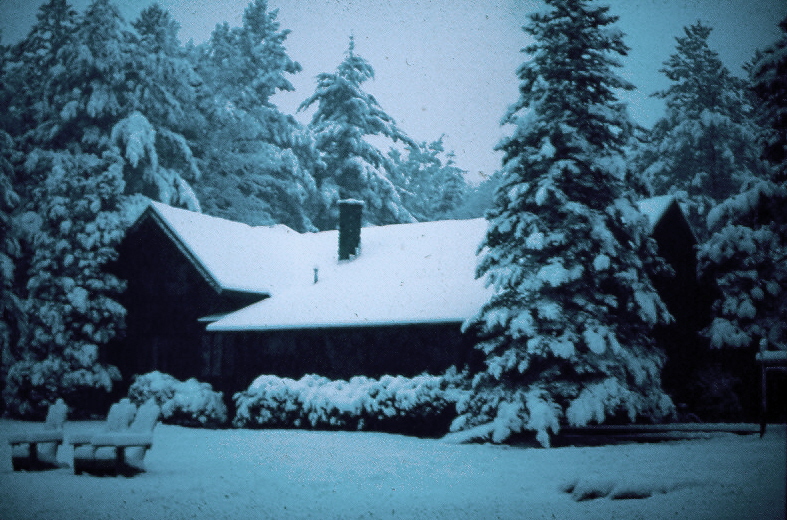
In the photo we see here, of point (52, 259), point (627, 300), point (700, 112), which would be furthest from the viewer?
point (700, 112)

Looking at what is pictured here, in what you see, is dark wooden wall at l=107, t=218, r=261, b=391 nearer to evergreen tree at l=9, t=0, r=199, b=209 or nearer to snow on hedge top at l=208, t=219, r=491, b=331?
snow on hedge top at l=208, t=219, r=491, b=331

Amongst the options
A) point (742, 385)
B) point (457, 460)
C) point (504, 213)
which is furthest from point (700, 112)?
point (457, 460)

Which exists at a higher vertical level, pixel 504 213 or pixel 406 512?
pixel 504 213

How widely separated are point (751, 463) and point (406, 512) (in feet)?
14.9

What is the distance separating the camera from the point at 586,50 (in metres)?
15.6

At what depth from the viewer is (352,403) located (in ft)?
56.2

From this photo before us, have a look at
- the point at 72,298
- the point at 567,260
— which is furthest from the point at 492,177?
the point at 72,298

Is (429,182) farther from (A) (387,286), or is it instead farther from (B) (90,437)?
(B) (90,437)

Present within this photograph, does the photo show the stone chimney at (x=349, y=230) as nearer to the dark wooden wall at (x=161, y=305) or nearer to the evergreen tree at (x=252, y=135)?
the dark wooden wall at (x=161, y=305)

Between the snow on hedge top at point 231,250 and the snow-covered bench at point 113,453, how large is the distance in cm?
1118

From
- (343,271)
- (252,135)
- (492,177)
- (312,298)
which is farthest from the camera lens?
(252,135)

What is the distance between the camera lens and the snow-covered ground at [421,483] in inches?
298

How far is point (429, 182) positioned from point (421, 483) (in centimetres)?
4868

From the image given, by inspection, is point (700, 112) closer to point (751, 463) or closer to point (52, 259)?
point (751, 463)
